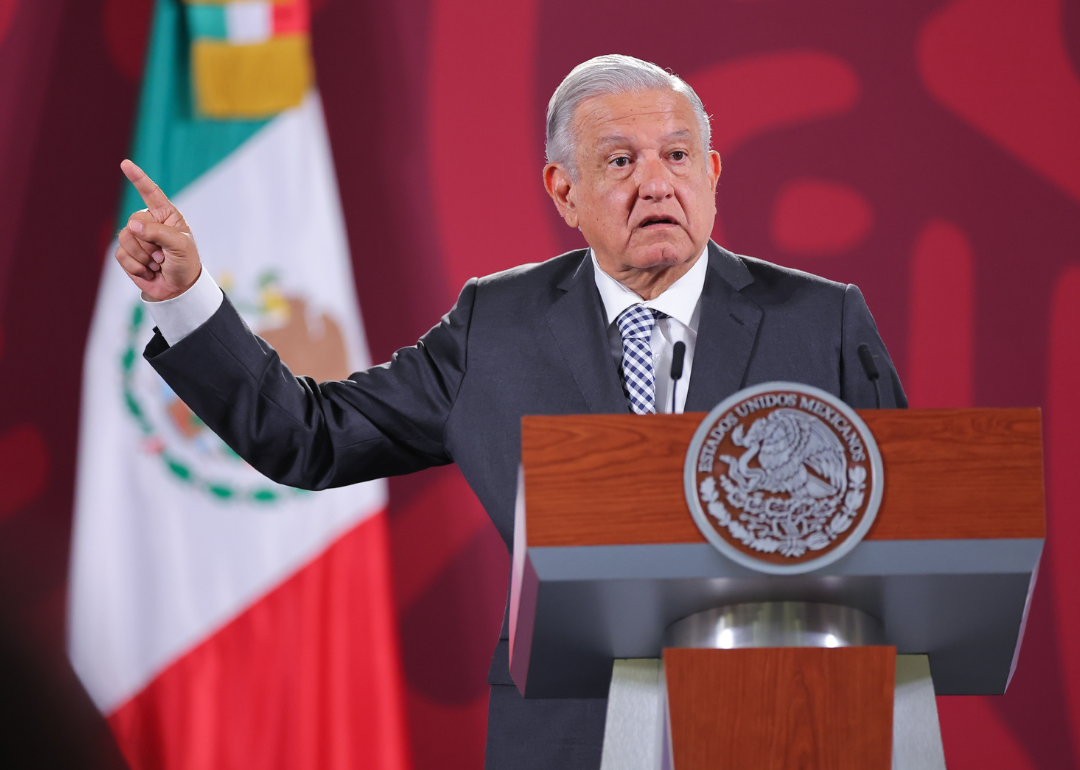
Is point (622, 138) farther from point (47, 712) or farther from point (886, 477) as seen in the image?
point (47, 712)

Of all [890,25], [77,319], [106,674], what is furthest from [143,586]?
[890,25]

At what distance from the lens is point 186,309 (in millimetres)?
1516

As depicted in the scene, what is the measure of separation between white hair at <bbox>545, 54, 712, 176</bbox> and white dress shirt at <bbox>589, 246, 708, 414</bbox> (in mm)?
225

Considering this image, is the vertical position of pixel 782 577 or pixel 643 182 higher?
pixel 643 182

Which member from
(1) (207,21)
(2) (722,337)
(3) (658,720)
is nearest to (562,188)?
(2) (722,337)

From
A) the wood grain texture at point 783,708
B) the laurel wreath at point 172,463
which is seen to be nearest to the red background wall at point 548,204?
the laurel wreath at point 172,463

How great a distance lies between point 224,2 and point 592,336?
6.17ft

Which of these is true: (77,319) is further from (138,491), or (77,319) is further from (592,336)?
(592,336)

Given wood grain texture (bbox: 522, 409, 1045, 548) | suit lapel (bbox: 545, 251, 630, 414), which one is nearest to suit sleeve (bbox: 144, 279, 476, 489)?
suit lapel (bbox: 545, 251, 630, 414)

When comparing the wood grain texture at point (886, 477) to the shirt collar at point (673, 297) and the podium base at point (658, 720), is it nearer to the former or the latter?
the podium base at point (658, 720)

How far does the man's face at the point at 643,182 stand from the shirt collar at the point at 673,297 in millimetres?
22

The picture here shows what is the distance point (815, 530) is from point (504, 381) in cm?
73

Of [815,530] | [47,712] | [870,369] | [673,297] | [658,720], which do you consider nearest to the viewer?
[815,530]

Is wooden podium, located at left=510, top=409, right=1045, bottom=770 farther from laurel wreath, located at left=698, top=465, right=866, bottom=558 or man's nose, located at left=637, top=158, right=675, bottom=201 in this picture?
man's nose, located at left=637, top=158, right=675, bottom=201
